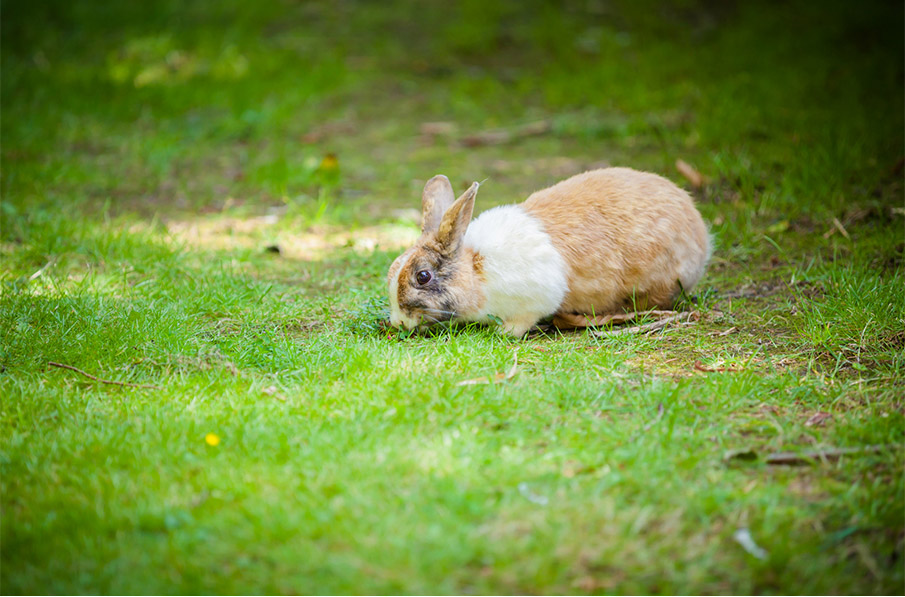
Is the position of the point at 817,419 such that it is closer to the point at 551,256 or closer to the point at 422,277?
the point at 551,256

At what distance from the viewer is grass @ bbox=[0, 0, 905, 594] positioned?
7.38 ft

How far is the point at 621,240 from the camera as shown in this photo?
3.77 metres

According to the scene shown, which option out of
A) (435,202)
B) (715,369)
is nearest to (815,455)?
(715,369)

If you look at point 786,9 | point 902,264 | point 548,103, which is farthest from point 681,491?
point 786,9

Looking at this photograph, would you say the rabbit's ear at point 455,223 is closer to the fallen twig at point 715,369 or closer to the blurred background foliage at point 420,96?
the fallen twig at point 715,369

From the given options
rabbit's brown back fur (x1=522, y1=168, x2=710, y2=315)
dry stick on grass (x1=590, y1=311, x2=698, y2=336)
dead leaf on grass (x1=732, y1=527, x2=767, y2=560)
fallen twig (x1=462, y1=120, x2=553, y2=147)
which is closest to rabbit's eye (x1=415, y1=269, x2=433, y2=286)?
rabbit's brown back fur (x1=522, y1=168, x2=710, y2=315)

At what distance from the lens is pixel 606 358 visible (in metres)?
3.38

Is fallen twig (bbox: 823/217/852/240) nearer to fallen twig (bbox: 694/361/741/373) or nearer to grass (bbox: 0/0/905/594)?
grass (bbox: 0/0/905/594)

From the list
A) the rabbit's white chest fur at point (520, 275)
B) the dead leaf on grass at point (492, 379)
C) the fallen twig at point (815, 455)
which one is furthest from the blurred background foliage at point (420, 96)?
the fallen twig at point (815, 455)

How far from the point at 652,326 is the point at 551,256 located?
59 cm

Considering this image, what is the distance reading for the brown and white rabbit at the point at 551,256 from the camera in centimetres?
361

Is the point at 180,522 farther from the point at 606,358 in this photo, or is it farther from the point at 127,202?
the point at 127,202

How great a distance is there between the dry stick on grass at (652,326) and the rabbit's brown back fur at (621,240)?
13 cm

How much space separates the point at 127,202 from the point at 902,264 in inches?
197
